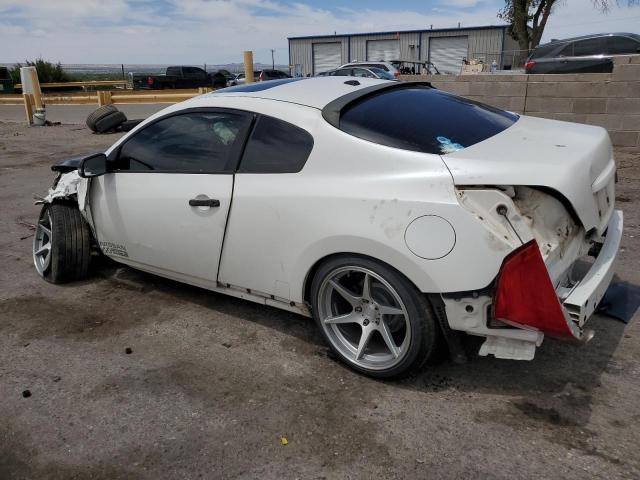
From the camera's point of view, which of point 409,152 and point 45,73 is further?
point 45,73

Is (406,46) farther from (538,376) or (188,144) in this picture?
(538,376)

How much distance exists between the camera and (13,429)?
8.91 ft

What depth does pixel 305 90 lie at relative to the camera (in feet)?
11.3

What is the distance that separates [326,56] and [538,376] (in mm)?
48229

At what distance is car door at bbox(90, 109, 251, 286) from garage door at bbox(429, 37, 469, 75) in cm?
4270

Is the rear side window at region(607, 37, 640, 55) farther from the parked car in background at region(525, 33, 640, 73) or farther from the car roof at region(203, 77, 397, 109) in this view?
the car roof at region(203, 77, 397, 109)

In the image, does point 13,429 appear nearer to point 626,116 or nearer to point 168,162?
point 168,162

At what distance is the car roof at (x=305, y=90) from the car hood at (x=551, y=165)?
3.06 ft

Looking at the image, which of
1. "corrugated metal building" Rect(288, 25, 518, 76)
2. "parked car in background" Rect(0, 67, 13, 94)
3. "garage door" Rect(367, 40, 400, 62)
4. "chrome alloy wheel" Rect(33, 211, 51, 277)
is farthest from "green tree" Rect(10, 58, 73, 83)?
"chrome alloy wheel" Rect(33, 211, 51, 277)

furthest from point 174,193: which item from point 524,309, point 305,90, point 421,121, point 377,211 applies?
point 524,309

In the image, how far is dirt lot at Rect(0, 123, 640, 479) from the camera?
2400 millimetres

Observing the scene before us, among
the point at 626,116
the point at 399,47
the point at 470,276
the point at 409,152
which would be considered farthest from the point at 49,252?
the point at 399,47

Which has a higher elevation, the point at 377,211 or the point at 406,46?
the point at 406,46

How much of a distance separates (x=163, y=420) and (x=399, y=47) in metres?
46.5
